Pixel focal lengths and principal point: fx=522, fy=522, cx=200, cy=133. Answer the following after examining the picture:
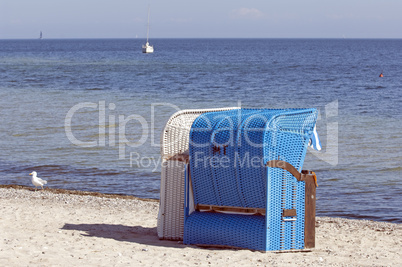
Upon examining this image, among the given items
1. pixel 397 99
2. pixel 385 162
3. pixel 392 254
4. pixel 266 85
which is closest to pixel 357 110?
pixel 397 99

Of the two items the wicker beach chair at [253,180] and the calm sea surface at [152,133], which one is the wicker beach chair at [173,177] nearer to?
the wicker beach chair at [253,180]

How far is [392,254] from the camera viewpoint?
6.75m

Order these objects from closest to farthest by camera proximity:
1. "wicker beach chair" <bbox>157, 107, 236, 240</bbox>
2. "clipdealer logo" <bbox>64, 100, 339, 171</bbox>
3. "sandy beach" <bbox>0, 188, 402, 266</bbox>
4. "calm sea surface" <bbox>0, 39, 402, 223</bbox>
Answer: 1. "sandy beach" <bbox>0, 188, 402, 266</bbox>
2. "wicker beach chair" <bbox>157, 107, 236, 240</bbox>
3. "calm sea surface" <bbox>0, 39, 402, 223</bbox>
4. "clipdealer logo" <bbox>64, 100, 339, 171</bbox>

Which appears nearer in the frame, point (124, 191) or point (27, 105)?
point (124, 191)

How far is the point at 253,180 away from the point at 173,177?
1.18 meters

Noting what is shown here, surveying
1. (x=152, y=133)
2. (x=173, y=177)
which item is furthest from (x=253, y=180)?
(x=152, y=133)

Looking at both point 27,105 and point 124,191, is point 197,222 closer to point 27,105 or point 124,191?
point 124,191

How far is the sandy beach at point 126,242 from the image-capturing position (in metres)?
6.15

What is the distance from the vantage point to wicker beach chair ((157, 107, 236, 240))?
7.02 metres

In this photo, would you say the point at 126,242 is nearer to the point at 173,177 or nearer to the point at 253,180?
the point at 173,177

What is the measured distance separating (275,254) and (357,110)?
66.2 feet

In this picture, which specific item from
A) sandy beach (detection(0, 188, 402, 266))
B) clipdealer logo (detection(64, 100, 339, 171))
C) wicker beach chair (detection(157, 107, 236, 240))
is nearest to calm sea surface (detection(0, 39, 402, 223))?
clipdealer logo (detection(64, 100, 339, 171))

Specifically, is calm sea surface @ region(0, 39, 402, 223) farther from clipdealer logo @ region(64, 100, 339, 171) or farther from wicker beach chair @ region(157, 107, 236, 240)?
wicker beach chair @ region(157, 107, 236, 240)

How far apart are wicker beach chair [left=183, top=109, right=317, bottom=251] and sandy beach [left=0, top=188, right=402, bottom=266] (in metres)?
0.22
